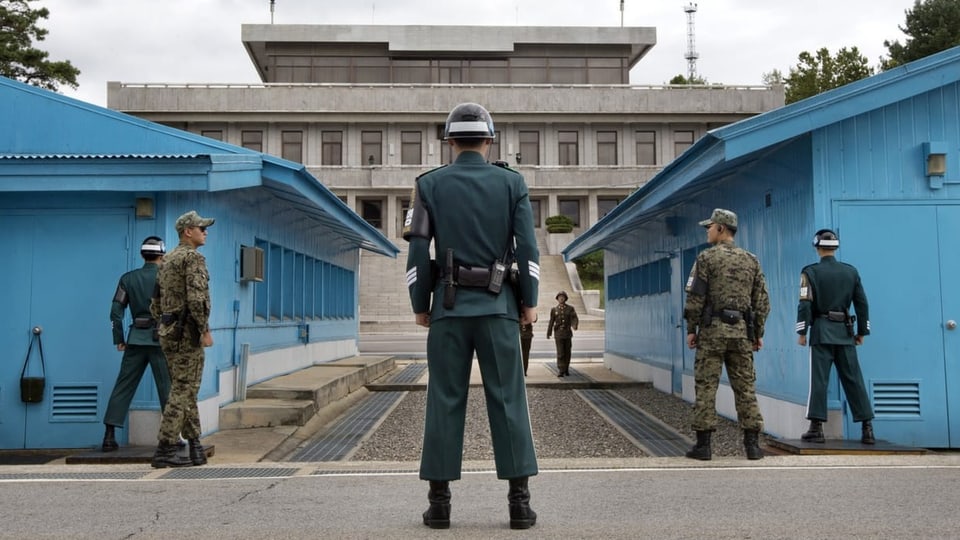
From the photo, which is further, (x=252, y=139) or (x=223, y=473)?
(x=252, y=139)

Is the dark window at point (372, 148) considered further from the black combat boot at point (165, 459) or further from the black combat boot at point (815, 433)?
the black combat boot at point (165, 459)

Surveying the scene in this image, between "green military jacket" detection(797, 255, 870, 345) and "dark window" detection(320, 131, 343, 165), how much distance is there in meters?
51.2

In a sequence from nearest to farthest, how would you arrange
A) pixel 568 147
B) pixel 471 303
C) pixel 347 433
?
pixel 471 303
pixel 347 433
pixel 568 147

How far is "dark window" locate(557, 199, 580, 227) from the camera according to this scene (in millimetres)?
60312

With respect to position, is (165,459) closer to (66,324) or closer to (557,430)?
(66,324)

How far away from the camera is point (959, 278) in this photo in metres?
9.02

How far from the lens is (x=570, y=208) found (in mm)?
60500

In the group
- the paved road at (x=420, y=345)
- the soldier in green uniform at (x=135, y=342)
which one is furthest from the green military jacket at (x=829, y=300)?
the paved road at (x=420, y=345)

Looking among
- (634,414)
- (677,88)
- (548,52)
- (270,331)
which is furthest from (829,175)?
(548,52)

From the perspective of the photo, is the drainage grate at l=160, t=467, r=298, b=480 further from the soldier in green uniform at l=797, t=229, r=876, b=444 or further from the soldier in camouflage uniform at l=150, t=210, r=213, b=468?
the soldier in green uniform at l=797, t=229, r=876, b=444

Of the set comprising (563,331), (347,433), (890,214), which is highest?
(890,214)

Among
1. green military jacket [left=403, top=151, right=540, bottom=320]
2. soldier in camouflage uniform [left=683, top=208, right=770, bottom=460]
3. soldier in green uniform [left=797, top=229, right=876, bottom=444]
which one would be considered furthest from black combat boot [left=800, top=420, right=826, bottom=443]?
green military jacket [left=403, top=151, right=540, bottom=320]

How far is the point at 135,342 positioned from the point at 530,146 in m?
51.4

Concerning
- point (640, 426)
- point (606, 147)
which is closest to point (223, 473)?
point (640, 426)
